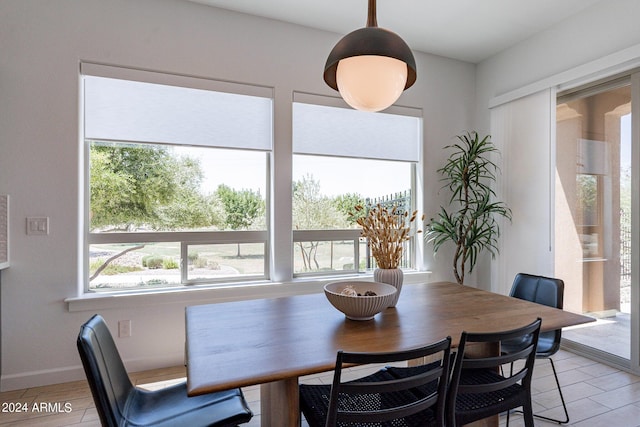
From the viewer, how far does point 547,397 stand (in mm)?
2293

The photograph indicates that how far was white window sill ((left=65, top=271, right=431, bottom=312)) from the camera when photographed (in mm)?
2551

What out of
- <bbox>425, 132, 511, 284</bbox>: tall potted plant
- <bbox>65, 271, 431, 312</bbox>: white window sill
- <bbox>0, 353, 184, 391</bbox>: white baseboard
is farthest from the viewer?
<bbox>425, 132, 511, 284</bbox>: tall potted plant

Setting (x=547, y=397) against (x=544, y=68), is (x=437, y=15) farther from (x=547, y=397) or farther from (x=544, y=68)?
(x=547, y=397)

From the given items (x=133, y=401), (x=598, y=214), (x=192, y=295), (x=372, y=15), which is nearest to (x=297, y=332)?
(x=133, y=401)

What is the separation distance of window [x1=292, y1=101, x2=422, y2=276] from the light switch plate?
1.84 metres

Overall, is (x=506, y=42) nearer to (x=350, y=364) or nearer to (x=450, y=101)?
(x=450, y=101)

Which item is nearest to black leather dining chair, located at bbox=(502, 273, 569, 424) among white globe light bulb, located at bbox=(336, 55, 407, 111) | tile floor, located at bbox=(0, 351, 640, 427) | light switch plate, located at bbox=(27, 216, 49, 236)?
tile floor, located at bbox=(0, 351, 640, 427)

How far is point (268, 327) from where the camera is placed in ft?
4.86

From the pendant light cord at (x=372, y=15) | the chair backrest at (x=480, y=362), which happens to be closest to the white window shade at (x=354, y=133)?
the pendant light cord at (x=372, y=15)

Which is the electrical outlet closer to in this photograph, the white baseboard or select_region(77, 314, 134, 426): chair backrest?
the white baseboard

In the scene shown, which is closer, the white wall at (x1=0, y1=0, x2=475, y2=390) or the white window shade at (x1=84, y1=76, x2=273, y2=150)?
the white wall at (x1=0, y1=0, x2=475, y2=390)

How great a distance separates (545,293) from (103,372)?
7.86 feet

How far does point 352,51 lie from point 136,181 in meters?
2.08

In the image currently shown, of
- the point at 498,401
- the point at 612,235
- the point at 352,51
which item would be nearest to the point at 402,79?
the point at 352,51
